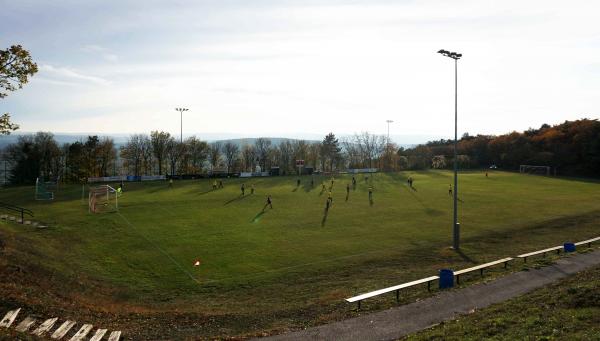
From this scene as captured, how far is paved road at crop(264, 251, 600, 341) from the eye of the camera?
47.6 feet

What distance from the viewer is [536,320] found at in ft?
42.6

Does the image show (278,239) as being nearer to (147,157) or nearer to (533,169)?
(147,157)

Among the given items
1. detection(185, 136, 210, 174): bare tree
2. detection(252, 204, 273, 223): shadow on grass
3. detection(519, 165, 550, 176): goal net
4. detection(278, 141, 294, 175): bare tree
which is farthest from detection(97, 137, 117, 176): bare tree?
detection(519, 165, 550, 176): goal net

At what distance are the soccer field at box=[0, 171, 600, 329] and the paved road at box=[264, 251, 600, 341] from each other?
236 centimetres

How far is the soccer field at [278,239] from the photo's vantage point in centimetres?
2270

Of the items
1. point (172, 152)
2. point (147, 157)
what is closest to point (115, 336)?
point (172, 152)

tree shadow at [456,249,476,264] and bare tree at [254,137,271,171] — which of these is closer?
tree shadow at [456,249,476,264]

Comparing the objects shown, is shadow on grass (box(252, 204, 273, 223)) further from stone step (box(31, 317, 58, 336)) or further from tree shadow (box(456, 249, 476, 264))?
stone step (box(31, 317, 58, 336))

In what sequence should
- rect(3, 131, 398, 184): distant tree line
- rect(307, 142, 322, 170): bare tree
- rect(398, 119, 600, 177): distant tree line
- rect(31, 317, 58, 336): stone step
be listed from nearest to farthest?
1. rect(31, 317, 58, 336): stone step
2. rect(3, 131, 398, 184): distant tree line
3. rect(398, 119, 600, 177): distant tree line
4. rect(307, 142, 322, 170): bare tree

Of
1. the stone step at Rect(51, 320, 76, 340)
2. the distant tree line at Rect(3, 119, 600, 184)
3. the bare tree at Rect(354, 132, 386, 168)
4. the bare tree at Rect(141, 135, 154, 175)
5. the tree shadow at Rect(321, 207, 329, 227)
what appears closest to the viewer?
the stone step at Rect(51, 320, 76, 340)

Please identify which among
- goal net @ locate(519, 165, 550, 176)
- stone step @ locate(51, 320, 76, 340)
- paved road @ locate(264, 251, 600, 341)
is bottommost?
paved road @ locate(264, 251, 600, 341)

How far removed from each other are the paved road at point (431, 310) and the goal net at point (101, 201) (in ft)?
121

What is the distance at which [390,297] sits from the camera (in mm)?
19250

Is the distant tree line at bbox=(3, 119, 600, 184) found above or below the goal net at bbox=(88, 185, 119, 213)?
above
